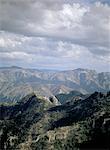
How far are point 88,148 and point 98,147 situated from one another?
32.4 inches

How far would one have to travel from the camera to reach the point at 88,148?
83.4 feet

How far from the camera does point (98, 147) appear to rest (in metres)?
25.3
